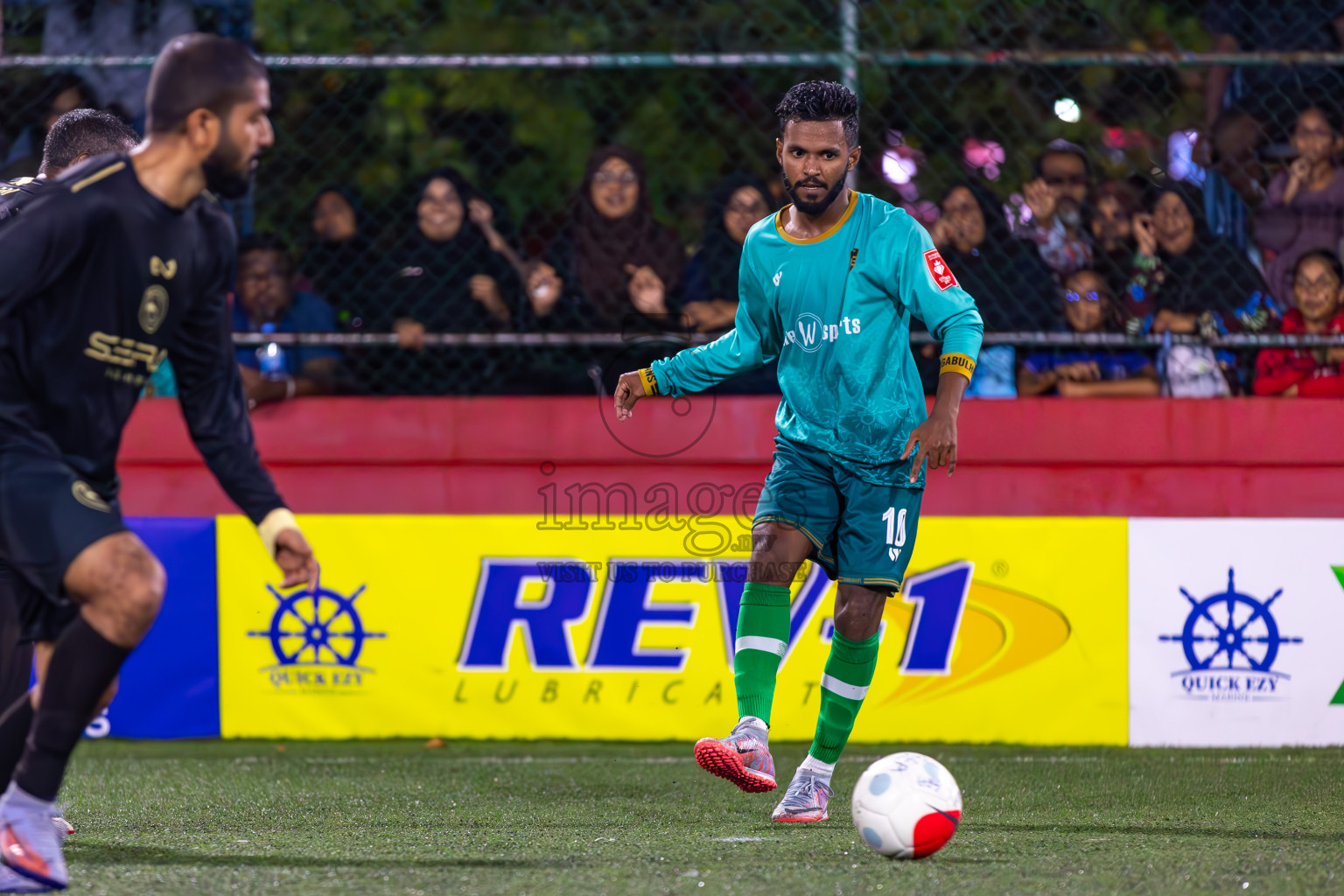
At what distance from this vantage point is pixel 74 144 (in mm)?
4473

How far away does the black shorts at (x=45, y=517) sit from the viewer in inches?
127

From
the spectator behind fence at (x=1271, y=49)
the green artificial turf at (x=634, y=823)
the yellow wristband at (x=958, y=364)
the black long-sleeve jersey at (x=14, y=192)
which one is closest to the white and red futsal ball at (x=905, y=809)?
the green artificial turf at (x=634, y=823)

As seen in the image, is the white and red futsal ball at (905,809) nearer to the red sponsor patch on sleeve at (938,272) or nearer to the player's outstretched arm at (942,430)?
the player's outstretched arm at (942,430)

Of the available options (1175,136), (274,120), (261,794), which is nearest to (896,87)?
(1175,136)

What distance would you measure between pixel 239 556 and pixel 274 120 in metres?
2.08

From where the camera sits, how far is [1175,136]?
700 cm

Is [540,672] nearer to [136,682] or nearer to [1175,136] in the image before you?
[136,682]

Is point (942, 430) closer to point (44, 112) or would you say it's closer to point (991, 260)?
point (991, 260)

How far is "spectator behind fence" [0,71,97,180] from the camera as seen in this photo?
23.4 feet

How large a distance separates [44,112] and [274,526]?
4.59 m

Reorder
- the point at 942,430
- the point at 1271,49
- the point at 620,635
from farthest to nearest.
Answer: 1. the point at 1271,49
2. the point at 620,635
3. the point at 942,430

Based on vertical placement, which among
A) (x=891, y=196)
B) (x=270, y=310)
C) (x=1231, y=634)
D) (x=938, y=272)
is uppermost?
(x=891, y=196)

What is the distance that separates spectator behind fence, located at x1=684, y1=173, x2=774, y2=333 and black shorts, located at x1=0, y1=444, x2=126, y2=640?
3.83m

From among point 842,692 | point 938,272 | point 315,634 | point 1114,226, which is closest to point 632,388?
point 938,272
